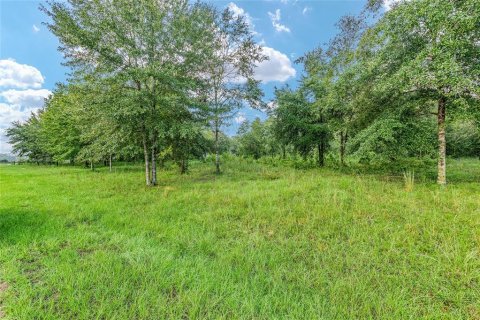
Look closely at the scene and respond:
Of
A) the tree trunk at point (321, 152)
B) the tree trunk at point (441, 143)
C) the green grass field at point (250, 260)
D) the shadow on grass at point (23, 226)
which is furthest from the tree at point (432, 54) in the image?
the shadow on grass at point (23, 226)

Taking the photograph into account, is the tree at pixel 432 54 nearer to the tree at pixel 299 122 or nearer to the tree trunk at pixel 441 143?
the tree trunk at pixel 441 143

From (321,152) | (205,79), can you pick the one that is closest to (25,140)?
(205,79)

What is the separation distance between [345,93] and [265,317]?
11.7 metres

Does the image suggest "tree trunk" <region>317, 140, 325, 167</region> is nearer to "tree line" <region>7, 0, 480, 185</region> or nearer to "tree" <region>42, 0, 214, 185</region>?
"tree line" <region>7, 0, 480, 185</region>

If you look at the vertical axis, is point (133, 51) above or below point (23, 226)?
above

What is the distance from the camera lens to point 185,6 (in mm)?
11070

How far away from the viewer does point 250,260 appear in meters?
3.80

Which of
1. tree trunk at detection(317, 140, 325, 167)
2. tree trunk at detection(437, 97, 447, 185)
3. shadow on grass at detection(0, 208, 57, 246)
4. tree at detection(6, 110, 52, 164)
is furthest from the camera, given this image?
tree at detection(6, 110, 52, 164)

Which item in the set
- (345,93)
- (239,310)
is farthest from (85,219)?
(345,93)

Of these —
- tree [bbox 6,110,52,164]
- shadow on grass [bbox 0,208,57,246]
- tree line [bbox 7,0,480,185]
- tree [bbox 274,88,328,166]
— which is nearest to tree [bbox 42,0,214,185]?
tree line [bbox 7,0,480,185]

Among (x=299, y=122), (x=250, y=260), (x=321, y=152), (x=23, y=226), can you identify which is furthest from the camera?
(x=321, y=152)

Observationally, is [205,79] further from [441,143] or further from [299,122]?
[441,143]

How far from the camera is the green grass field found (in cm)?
272

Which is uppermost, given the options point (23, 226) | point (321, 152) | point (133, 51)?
point (133, 51)
